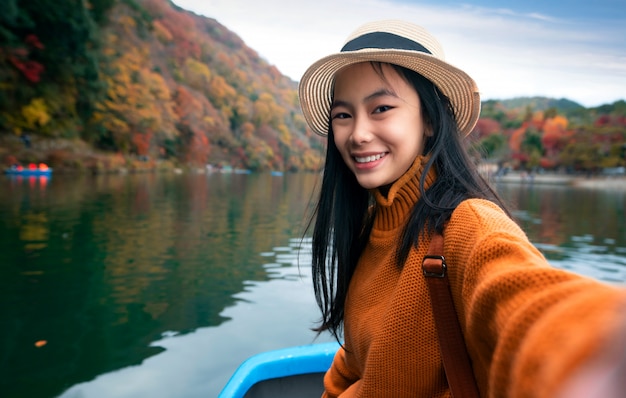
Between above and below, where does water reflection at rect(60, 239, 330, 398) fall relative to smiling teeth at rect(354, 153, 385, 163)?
below

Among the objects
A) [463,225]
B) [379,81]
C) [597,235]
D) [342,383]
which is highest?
[379,81]

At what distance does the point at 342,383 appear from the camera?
1.46 m

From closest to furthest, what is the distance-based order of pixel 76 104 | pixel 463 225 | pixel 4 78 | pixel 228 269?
pixel 463 225 < pixel 228 269 < pixel 4 78 < pixel 76 104

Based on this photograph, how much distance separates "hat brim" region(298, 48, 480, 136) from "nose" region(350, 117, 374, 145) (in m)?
0.16

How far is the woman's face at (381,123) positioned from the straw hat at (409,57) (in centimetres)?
5

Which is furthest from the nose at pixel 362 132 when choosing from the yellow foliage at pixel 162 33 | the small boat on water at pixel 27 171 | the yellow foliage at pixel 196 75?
the yellow foliage at pixel 162 33

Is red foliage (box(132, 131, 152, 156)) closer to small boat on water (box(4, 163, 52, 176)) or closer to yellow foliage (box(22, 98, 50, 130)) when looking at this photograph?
yellow foliage (box(22, 98, 50, 130))

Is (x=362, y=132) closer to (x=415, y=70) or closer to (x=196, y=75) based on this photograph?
(x=415, y=70)

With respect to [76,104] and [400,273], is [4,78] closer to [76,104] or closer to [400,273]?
[76,104]

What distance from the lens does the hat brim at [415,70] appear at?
1.06 m

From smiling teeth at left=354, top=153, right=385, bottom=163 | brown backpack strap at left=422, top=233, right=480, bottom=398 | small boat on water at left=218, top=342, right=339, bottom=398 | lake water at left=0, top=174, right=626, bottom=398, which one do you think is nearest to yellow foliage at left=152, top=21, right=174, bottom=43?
lake water at left=0, top=174, right=626, bottom=398

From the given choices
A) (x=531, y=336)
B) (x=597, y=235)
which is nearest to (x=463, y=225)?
(x=531, y=336)

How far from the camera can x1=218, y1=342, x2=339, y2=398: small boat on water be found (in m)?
2.02

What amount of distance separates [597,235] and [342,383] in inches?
418
